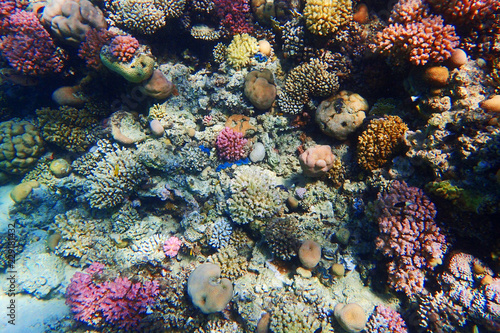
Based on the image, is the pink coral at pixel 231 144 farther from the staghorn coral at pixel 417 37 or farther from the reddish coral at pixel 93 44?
the reddish coral at pixel 93 44

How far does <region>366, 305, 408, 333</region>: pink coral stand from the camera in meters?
4.04

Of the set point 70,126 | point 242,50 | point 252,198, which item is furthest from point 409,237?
point 70,126

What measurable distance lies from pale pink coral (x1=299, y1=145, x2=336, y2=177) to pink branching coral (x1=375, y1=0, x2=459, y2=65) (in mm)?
2200

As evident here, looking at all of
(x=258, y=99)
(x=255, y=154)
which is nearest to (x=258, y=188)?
(x=255, y=154)

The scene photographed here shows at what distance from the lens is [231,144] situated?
571cm

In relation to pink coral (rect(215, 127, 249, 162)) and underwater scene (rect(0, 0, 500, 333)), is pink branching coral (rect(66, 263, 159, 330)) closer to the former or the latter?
underwater scene (rect(0, 0, 500, 333))

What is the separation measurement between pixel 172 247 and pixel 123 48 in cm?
486

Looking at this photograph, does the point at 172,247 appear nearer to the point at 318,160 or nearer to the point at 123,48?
the point at 318,160

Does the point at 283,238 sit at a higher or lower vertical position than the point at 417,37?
lower

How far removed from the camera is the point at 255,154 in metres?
5.86

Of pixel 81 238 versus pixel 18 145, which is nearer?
pixel 81 238

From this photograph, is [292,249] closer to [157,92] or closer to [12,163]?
[157,92]

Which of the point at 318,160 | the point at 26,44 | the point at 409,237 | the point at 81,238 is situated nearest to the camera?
the point at 409,237

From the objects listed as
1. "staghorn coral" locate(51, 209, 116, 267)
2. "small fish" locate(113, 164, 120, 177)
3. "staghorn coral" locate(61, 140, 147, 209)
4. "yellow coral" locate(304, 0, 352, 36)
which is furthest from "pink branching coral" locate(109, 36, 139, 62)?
"staghorn coral" locate(51, 209, 116, 267)
